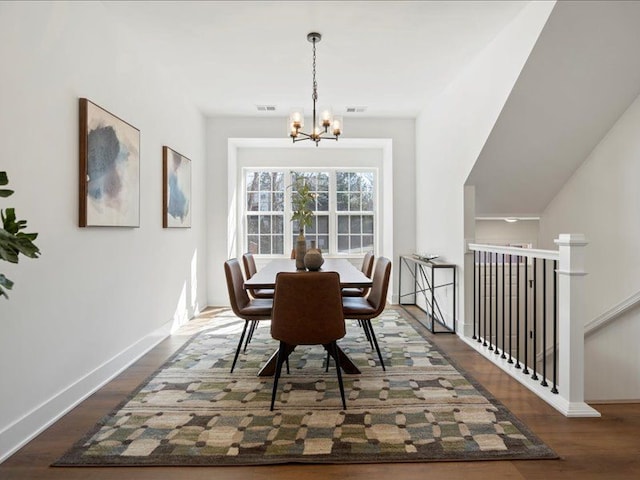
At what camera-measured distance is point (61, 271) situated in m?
2.37

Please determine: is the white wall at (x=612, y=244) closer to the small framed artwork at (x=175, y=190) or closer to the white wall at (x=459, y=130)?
the white wall at (x=459, y=130)

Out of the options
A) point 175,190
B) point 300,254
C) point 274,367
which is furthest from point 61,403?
point 175,190

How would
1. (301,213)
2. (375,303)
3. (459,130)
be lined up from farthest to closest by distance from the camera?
(301,213), (459,130), (375,303)

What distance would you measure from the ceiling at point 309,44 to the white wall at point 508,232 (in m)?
1.71

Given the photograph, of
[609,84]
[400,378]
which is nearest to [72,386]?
[400,378]

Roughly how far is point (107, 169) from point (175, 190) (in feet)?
4.84

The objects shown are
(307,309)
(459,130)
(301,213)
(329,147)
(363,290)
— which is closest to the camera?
(307,309)

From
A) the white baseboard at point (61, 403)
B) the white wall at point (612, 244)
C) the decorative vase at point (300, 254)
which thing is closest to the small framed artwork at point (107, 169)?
the white baseboard at point (61, 403)

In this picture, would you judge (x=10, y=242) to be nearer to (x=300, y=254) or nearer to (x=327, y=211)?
(x=300, y=254)

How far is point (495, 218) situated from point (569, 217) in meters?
0.71

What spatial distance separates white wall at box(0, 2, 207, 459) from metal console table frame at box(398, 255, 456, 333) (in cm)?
284

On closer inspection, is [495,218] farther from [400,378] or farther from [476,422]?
[476,422]

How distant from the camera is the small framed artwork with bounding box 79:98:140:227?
2.57 m

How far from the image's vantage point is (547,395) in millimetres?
2531
